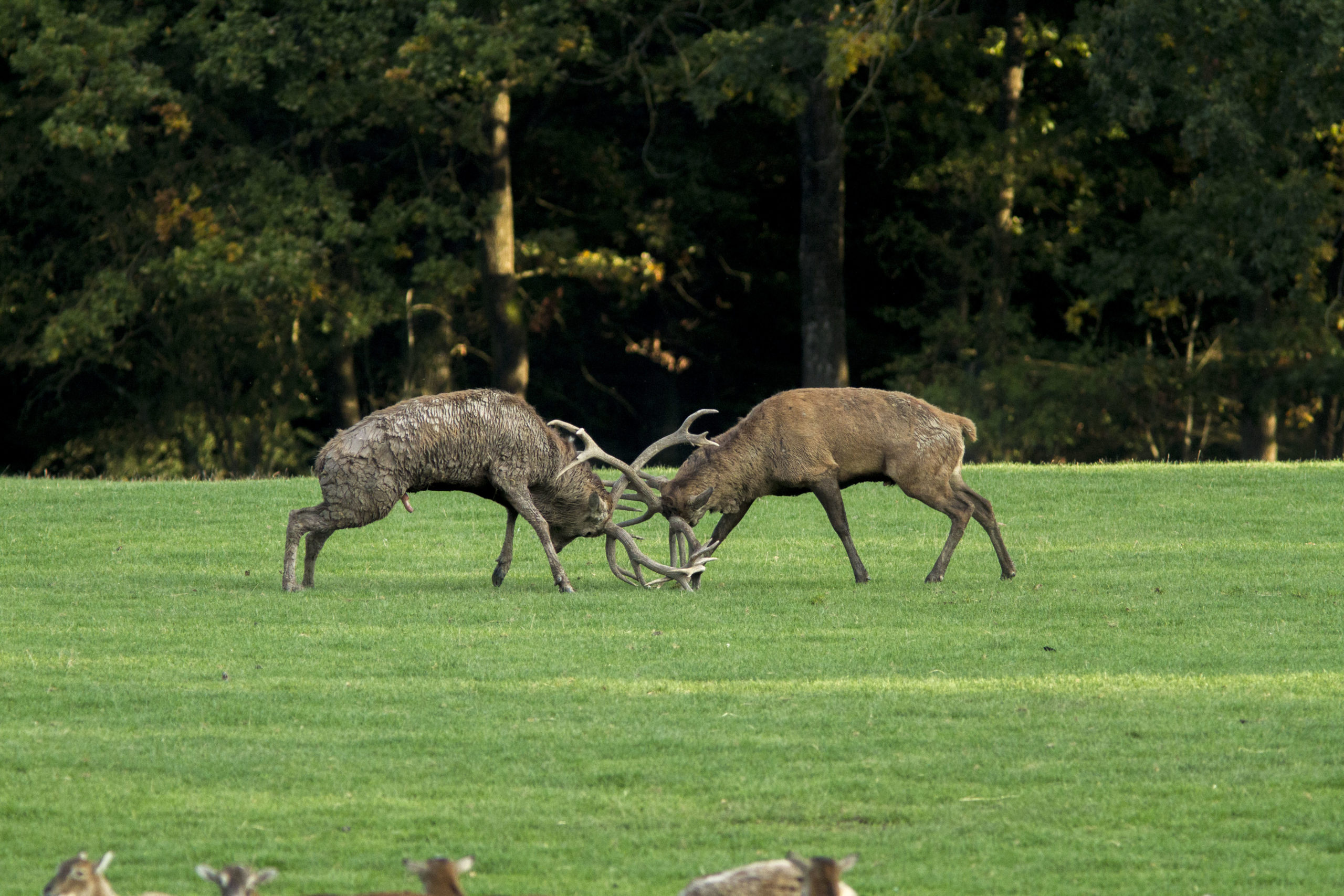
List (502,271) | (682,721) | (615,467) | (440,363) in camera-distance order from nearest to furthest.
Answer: (682,721) → (615,467) → (502,271) → (440,363)

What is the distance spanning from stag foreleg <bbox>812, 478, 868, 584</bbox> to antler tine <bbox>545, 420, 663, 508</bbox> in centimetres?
131

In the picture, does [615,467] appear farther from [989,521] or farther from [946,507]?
[989,521]

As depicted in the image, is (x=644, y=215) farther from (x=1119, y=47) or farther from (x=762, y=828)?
(x=762, y=828)

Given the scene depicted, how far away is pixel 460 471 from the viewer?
48.2 feet

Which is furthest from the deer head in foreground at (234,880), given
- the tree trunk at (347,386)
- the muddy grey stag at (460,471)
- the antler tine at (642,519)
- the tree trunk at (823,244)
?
the tree trunk at (347,386)

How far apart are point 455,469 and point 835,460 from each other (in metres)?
3.09

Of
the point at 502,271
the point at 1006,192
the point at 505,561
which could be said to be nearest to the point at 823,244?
the point at 1006,192

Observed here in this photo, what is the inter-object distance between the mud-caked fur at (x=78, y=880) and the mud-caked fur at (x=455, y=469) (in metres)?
8.95

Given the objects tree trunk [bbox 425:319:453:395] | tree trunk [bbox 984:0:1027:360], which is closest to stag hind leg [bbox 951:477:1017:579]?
tree trunk [bbox 984:0:1027:360]

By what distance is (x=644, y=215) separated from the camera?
125 feet

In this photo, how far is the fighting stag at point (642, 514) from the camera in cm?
1463

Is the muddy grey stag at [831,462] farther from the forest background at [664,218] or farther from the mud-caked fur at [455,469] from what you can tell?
the forest background at [664,218]

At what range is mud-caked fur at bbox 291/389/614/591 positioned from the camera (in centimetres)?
1442

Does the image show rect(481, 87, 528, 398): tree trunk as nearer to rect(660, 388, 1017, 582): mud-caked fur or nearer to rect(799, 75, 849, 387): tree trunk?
rect(799, 75, 849, 387): tree trunk
